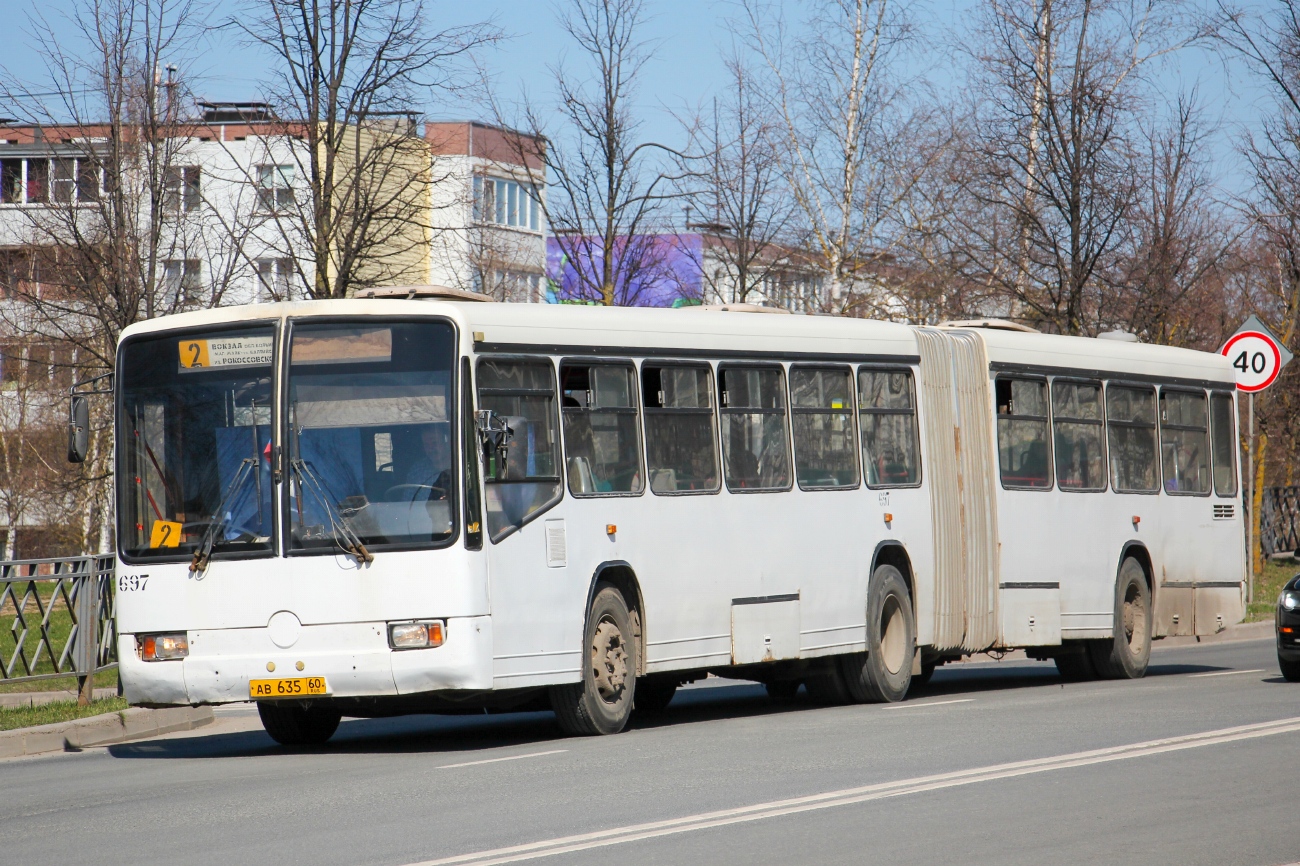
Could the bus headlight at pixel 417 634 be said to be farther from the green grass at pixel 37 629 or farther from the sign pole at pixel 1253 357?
the sign pole at pixel 1253 357

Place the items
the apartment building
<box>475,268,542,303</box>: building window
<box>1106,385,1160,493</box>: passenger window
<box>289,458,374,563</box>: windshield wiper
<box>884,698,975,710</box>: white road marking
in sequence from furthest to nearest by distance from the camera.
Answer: <box>475,268,542,303</box>: building window → the apartment building → <box>1106,385,1160,493</box>: passenger window → <box>884,698,975,710</box>: white road marking → <box>289,458,374,563</box>: windshield wiper

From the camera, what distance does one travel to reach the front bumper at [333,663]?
1172 centimetres

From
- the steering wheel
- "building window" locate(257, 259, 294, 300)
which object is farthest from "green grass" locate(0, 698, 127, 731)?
"building window" locate(257, 259, 294, 300)

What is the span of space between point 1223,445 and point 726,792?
12.8 metres

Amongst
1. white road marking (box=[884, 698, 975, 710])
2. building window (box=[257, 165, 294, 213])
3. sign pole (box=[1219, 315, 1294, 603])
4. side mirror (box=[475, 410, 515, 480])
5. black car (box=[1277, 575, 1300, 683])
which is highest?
building window (box=[257, 165, 294, 213])

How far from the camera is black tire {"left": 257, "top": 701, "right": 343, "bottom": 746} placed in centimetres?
1333

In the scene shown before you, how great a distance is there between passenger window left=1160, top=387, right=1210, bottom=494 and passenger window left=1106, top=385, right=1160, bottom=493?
23 cm

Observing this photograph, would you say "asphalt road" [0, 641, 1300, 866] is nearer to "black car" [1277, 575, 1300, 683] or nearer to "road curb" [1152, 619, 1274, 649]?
"black car" [1277, 575, 1300, 683]

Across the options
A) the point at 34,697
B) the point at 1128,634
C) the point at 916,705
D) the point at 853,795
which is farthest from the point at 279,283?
the point at 853,795

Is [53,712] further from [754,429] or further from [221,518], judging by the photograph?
[754,429]

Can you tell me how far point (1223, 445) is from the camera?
20.5 meters

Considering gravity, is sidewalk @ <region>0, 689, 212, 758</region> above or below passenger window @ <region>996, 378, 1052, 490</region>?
below

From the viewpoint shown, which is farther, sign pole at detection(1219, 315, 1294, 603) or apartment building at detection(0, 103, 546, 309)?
apartment building at detection(0, 103, 546, 309)

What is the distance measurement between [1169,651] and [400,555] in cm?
1402
